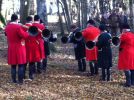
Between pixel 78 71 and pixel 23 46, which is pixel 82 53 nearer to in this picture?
pixel 78 71

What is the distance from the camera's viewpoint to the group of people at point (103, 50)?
45.0 feet

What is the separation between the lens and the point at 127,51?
45.1 feet

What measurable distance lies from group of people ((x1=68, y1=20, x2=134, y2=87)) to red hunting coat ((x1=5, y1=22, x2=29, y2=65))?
2375 mm

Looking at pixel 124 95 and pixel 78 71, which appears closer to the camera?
pixel 124 95

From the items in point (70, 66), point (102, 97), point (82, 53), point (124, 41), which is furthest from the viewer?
point (70, 66)

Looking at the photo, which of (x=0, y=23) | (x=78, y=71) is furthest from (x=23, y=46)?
(x=0, y=23)

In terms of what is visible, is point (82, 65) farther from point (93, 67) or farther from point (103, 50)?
point (103, 50)

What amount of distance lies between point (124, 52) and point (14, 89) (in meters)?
3.48

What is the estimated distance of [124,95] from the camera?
1283cm

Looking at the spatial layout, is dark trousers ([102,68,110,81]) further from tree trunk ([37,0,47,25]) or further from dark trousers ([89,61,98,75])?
tree trunk ([37,0,47,25])

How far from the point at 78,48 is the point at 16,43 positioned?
12.4ft

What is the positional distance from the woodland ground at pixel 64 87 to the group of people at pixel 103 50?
0.44 m

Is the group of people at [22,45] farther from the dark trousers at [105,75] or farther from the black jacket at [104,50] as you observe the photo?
the dark trousers at [105,75]

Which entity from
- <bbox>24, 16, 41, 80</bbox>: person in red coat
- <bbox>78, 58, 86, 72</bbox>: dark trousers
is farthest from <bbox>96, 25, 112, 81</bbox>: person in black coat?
<bbox>78, 58, 86, 72</bbox>: dark trousers
